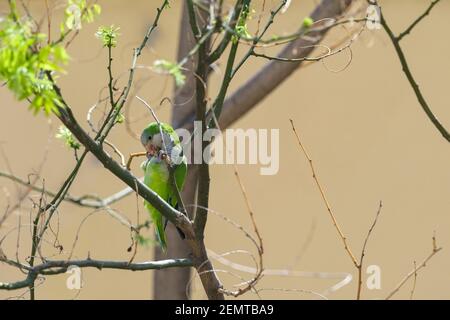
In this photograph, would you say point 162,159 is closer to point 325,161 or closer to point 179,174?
point 179,174

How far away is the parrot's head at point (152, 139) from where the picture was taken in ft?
5.93

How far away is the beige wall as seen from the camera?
3.59 meters

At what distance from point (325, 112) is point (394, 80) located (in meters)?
0.35

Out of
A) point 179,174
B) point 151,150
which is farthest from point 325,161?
point 151,150

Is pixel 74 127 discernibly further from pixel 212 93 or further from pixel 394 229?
pixel 394 229

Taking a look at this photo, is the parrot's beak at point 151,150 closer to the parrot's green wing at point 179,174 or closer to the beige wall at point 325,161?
the parrot's green wing at point 179,174

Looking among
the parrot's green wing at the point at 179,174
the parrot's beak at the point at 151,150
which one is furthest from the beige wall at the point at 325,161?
the parrot's beak at the point at 151,150

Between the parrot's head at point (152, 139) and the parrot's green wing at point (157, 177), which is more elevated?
the parrot's head at point (152, 139)

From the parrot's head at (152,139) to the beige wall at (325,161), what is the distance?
1.75m

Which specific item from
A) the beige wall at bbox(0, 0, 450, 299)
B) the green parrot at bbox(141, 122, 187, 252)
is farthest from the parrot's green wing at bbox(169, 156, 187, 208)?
the beige wall at bbox(0, 0, 450, 299)

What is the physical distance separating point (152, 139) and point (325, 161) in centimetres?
195

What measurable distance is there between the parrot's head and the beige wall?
1.75 m

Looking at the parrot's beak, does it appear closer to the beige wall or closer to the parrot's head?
the parrot's head

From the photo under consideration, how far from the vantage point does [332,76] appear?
12.0ft
